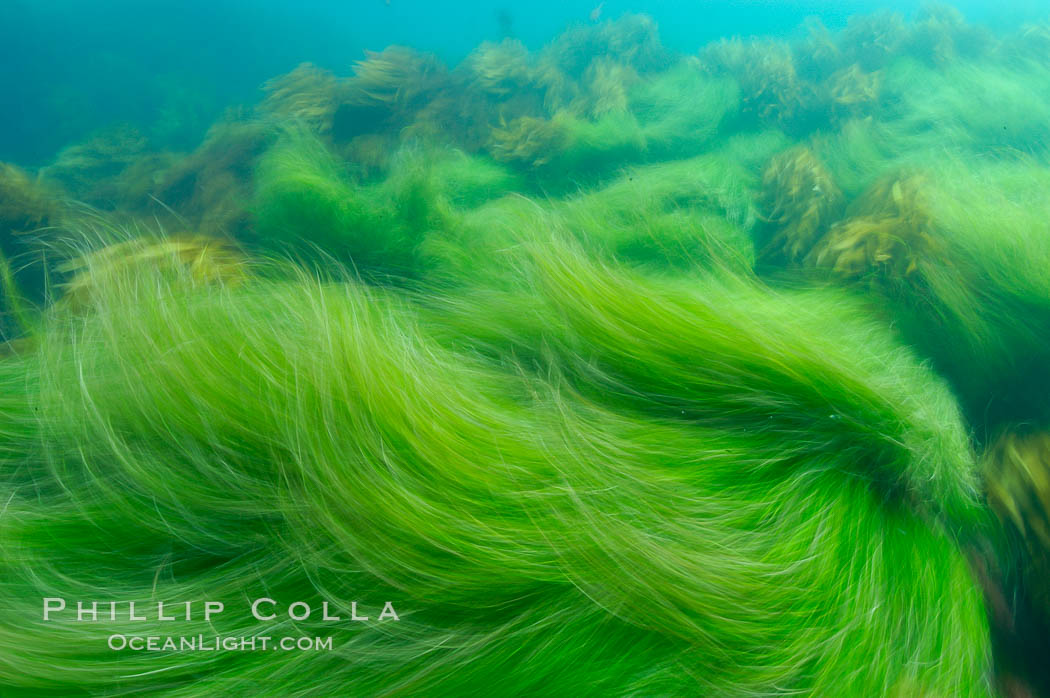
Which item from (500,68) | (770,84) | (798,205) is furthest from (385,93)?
(798,205)

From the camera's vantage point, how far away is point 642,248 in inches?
51.6

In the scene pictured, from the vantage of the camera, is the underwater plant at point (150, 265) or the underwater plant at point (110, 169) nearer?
the underwater plant at point (150, 265)

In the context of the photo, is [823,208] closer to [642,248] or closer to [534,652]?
[642,248]

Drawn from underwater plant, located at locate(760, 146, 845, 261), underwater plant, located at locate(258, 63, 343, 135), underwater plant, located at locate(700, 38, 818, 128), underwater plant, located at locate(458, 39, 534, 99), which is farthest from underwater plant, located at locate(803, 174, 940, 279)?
underwater plant, located at locate(258, 63, 343, 135)

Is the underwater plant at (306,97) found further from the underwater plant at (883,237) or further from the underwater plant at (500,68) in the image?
the underwater plant at (883,237)

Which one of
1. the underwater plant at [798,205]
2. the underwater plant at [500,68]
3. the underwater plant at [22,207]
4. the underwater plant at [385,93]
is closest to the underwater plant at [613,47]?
the underwater plant at [500,68]

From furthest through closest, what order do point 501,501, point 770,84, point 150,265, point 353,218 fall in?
point 770,84
point 353,218
point 150,265
point 501,501

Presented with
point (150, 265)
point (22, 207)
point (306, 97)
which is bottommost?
point (150, 265)

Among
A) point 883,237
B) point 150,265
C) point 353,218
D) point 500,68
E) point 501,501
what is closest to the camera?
point 501,501

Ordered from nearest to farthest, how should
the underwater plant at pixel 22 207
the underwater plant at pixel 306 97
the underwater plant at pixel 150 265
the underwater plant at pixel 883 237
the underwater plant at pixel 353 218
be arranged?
1. the underwater plant at pixel 150 265
2. the underwater plant at pixel 883 237
3. the underwater plant at pixel 353 218
4. the underwater plant at pixel 22 207
5. the underwater plant at pixel 306 97

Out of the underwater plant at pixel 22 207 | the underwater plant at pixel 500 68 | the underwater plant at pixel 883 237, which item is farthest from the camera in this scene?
the underwater plant at pixel 500 68

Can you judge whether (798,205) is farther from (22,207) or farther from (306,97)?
(22,207)

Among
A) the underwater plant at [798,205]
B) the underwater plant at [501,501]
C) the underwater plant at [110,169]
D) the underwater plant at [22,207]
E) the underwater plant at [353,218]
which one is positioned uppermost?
the underwater plant at [110,169]

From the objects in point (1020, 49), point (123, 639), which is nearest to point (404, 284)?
point (123, 639)
